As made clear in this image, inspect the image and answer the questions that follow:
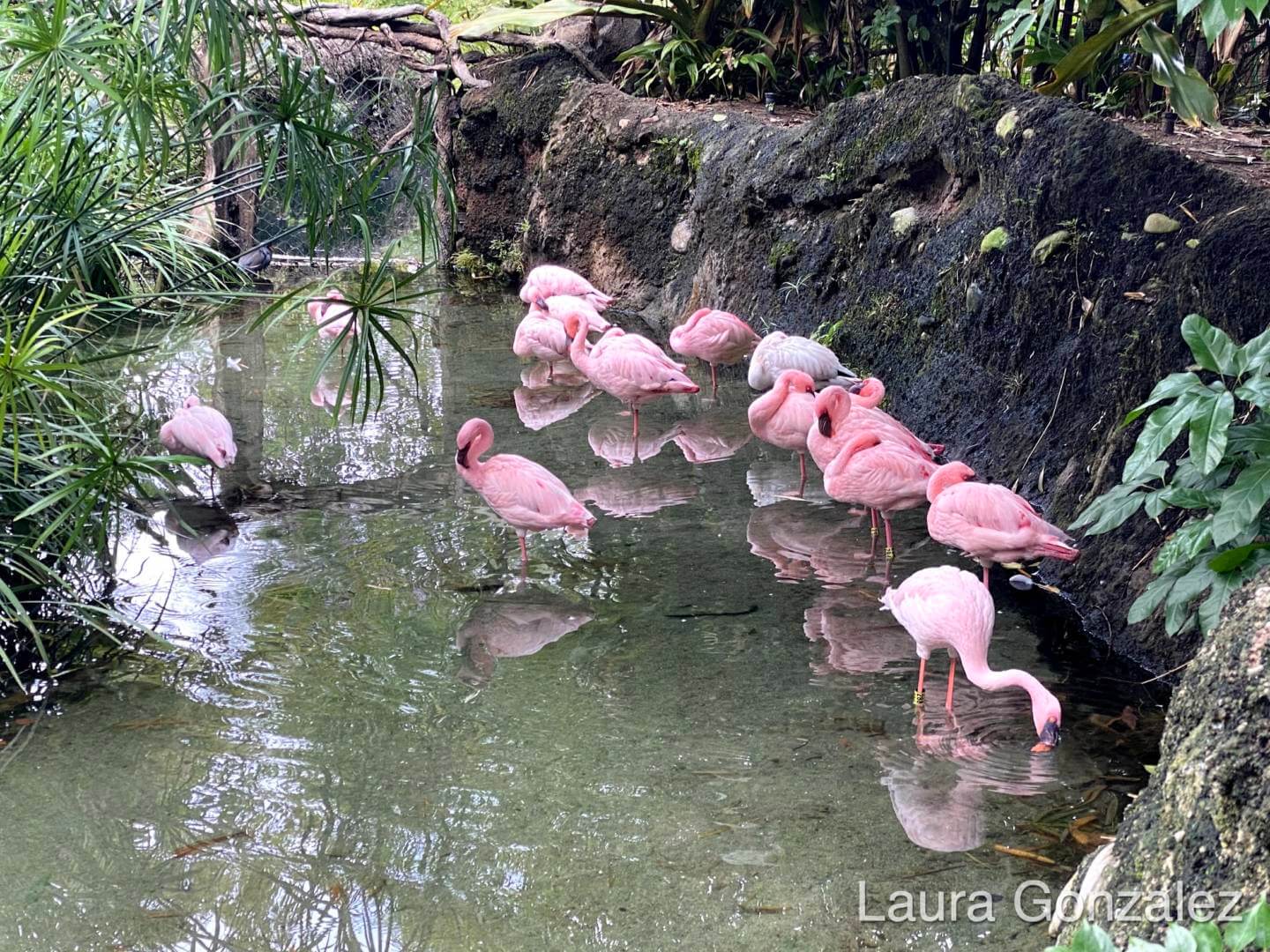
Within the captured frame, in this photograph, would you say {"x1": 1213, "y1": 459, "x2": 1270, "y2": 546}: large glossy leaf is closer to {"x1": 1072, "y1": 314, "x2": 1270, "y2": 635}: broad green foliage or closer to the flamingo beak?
{"x1": 1072, "y1": 314, "x2": 1270, "y2": 635}: broad green foliage

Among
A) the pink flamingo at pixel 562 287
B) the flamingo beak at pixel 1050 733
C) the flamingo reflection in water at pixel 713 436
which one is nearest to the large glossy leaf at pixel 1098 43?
the flamingo reflection in water at pixel 713 436

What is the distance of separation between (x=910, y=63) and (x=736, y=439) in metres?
3.62

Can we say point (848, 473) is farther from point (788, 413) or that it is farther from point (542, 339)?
point (542, 339)

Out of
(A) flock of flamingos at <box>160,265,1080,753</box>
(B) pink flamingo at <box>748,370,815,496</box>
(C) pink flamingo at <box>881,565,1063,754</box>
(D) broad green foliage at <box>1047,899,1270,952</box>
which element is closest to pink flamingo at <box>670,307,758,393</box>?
(A) flock of flamingos at <box>160,265,1080,753</box>

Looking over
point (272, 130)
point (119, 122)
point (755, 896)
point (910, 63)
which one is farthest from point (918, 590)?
point (910, 63)

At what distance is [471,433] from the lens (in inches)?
198

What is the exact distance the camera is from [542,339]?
7648 millimetres

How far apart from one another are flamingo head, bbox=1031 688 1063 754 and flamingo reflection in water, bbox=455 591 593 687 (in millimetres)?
1591

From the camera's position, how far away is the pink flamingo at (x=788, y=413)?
5605 mm

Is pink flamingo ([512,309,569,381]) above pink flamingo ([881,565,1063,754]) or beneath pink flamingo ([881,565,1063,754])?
beneath

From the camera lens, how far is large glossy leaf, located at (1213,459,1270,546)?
2.84 meters

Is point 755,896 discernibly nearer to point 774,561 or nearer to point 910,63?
point 774,561

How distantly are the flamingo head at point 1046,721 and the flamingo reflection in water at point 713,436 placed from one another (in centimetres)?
293

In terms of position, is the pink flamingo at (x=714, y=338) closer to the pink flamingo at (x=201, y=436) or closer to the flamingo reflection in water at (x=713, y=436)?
the flamingo reflection in water at (x=713, y=436)
